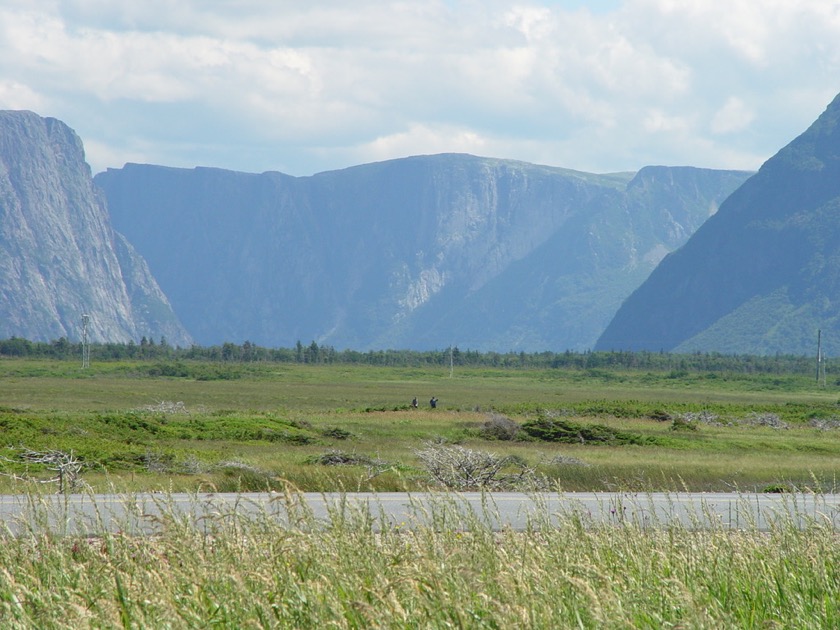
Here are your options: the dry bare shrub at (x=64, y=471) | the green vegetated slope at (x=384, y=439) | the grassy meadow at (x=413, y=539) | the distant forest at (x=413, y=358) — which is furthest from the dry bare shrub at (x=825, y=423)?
the distant forest at (x=413, y=358)

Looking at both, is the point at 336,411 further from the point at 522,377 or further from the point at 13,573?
the point at 522,377

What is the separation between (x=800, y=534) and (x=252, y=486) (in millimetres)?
12156

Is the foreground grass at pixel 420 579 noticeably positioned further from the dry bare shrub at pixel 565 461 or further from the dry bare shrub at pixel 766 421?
the dry bare shrub at pixel 766 421

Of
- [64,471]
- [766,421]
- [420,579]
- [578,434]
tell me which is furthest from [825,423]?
[420,579]

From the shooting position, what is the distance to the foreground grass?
20.1 feet

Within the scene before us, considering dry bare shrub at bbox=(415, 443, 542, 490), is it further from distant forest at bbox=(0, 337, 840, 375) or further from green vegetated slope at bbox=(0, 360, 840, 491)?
distant forest at bbox=(0, 337, 840, 375)

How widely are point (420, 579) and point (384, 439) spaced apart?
29.3m

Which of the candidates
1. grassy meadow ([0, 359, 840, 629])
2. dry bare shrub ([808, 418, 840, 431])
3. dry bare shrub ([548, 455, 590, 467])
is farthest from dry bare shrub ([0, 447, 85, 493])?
dry bare shrub ([808, 418, 840, 431])

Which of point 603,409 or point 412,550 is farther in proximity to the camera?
point 603,409

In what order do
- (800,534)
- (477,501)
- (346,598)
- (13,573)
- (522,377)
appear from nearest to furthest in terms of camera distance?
1. (346,598)
2. (13,573)
3. (800,534)
4. (477,501)
5. (522,377)

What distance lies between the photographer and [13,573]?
7.40m

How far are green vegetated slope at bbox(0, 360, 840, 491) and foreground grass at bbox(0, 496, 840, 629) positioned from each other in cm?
69

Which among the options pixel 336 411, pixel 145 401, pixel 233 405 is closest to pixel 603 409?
pixel 336 411

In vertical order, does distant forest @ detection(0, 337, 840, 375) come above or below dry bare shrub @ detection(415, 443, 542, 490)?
below
